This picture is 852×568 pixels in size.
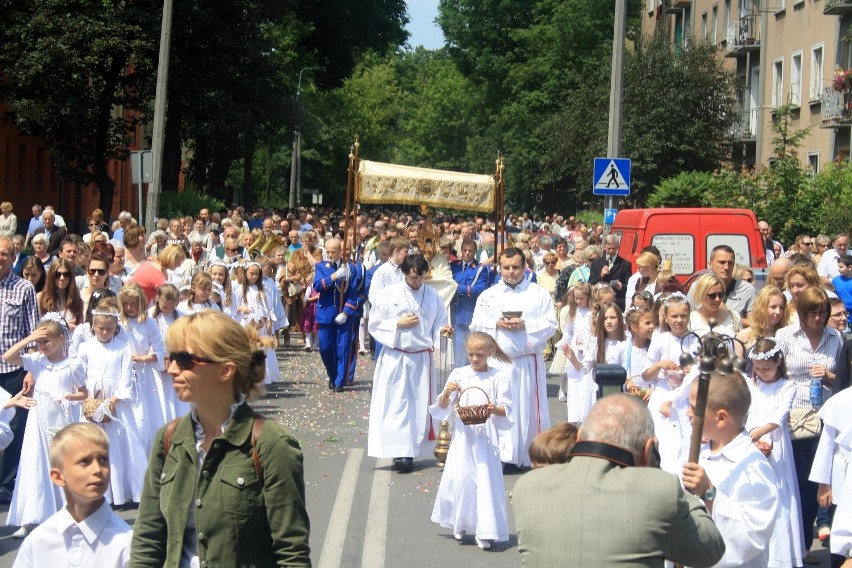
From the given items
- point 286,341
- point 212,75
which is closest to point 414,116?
point 212,75

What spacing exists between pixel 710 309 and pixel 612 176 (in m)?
13.4

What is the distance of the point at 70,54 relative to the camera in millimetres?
33125

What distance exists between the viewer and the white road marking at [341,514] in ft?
27.5

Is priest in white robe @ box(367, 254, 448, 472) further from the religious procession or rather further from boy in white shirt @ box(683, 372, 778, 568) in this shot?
boy in white shirt @ box(683, 372, 778, 568)

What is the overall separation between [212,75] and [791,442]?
106 ft

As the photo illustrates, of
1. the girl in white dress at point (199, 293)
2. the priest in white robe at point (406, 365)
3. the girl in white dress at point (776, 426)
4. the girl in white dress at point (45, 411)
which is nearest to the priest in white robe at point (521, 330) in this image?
the priest in white robe at point (406, 365)

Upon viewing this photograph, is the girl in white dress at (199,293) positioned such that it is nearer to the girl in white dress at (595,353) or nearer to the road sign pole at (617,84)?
the girl in white dress at (595,353)

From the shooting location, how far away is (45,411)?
30.5 feet

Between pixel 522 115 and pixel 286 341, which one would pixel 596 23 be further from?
pixel 286 341

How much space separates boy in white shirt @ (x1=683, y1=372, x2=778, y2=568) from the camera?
4621 millimetres

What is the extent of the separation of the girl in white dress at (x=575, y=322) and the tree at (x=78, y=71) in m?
20.6

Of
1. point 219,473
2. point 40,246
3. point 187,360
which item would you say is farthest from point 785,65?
point 219,473

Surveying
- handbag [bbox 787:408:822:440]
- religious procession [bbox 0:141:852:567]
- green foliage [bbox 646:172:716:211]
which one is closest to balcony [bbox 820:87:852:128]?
green foliage [bbox 646:172:716:211]

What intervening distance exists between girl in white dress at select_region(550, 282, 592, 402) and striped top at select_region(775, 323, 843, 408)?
11.6ft
